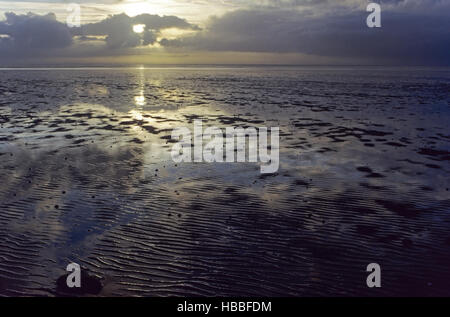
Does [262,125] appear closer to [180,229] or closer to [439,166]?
[439,166]

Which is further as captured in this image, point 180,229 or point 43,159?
point 43,159

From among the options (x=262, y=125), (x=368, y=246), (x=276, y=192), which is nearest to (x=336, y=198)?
(x=276, y=192)

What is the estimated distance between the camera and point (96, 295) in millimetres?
8758

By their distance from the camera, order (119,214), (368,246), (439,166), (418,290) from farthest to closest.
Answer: (439,166), (119,214), (368,246), (418,290)

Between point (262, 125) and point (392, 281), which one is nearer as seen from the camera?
point (392, 281)

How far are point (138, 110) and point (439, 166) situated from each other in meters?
30.4

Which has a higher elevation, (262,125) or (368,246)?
(262,125)

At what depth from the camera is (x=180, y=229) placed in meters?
12.2

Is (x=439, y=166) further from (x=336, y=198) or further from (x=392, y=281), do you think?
(x=392, y=281)

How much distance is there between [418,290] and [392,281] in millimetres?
597

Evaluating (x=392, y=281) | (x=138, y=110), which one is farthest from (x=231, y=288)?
(x=138, y=110)

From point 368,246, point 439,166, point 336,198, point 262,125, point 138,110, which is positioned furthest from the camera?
point 138,110
